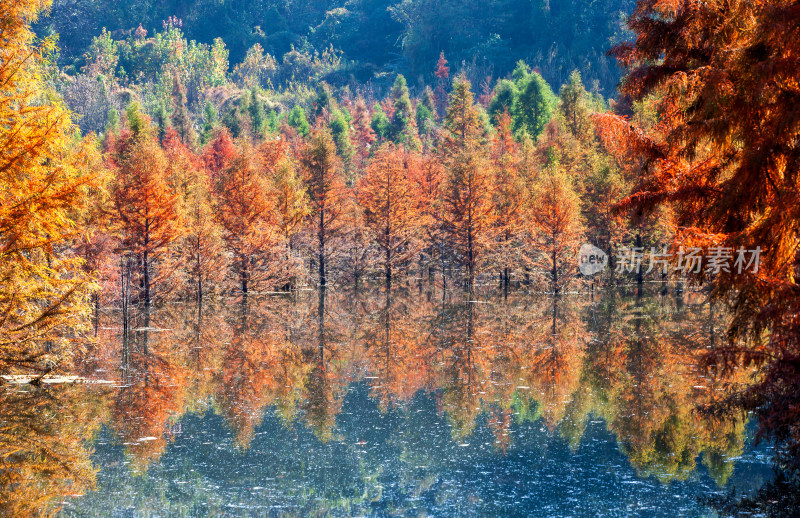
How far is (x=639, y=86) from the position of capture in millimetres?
15711

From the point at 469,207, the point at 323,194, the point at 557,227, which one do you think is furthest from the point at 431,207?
the point at 557,227

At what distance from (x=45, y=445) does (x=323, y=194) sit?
38170mm

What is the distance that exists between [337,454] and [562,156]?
47696 mm

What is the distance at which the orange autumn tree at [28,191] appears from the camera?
1547cm

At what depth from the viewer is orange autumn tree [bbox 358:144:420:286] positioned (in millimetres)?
52062

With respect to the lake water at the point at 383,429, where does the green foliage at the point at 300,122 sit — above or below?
above

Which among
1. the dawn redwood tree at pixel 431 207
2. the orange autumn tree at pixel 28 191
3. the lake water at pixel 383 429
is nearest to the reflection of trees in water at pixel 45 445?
the lake water at pixel 383 429

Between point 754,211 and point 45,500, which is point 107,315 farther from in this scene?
point 754,211

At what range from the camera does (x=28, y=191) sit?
15.8 m

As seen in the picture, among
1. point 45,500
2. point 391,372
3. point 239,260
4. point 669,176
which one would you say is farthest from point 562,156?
point 45,500

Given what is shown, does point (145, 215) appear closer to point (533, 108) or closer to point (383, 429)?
point (383, 429)

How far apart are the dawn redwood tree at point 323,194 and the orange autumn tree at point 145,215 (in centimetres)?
1335

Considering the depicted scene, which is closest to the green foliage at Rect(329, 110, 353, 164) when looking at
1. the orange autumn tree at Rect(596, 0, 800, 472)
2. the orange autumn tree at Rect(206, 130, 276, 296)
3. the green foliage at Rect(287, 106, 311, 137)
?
the green foliage at Rect(287, 106, 311, 137)

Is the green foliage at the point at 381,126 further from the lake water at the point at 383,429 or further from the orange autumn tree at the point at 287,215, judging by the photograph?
Answer: the lake water at the point at 383,429
